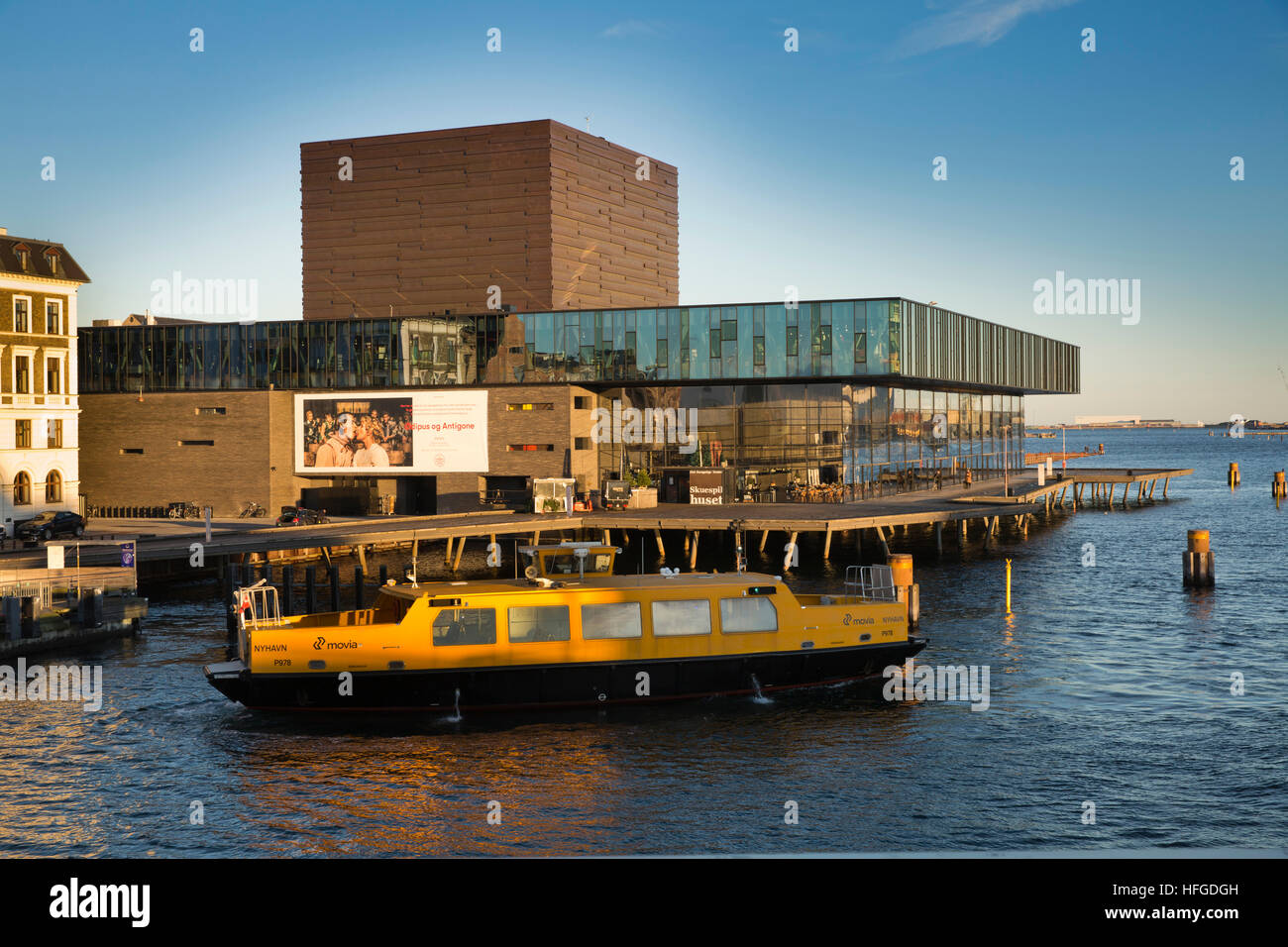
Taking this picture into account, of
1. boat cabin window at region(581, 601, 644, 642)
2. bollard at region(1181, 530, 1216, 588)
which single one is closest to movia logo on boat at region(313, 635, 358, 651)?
boat cabin window at region(581, 601, 644, 642)

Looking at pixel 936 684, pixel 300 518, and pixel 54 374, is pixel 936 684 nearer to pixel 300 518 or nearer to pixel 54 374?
pixel 300 518

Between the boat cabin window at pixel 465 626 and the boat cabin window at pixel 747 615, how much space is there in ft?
22.4

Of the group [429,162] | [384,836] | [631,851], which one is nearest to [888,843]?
[631,851]

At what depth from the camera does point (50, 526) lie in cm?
6431

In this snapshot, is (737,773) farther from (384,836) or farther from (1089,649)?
(1089,649)

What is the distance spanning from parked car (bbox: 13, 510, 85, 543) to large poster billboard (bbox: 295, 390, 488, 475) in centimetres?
2372

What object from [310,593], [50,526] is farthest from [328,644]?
[50,526]

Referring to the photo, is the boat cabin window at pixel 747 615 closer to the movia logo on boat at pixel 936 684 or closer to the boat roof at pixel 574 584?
the boat roof at pixel 574 584

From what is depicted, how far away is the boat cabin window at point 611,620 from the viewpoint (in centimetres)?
3225

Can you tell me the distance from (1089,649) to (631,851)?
26.7 m

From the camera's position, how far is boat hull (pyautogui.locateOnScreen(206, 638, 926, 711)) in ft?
A: 103

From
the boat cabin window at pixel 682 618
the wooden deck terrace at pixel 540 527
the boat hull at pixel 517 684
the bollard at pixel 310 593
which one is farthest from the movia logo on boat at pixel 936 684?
the bollard at pixel 310 593

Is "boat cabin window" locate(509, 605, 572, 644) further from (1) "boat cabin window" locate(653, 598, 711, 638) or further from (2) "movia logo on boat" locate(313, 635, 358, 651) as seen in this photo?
(2) "movia logo on boat" locate(313, 635, 358, 651)

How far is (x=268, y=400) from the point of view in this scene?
89.3 m
